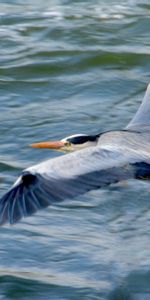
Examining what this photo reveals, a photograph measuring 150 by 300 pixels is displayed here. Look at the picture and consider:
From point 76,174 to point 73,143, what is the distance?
154 centimetres

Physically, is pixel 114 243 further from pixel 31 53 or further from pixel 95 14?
pixel 95 14

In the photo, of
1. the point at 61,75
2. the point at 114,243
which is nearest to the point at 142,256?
the point at 114,243

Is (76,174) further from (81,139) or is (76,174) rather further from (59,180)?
(81,139)

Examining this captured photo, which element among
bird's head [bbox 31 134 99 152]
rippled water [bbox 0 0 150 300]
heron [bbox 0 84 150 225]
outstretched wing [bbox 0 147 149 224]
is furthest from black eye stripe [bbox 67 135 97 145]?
outstretched wing [bbox 0 147 149 224]

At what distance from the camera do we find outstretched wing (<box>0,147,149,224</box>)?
24.0 ft

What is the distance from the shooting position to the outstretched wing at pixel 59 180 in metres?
7.31

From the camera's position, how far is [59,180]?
752 cm

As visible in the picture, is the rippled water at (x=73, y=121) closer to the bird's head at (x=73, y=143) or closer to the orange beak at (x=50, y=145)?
the orange beak at (x=50, y=145)

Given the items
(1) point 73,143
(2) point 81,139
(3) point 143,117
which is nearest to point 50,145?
(1) point 73,143

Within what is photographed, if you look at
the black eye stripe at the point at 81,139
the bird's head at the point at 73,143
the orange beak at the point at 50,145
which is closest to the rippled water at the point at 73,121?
the orange beak at the point at 50,145

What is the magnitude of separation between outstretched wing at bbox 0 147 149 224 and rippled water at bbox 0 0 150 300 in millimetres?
615

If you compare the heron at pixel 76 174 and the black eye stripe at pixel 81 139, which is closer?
the heron at pixel 76 174

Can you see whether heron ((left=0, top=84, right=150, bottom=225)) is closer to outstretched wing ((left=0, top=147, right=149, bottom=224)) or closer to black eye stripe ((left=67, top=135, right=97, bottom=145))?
outstretched wing ((left=0, top=147, right=149, bottom=224))

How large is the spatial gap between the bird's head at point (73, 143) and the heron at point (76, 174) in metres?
0.11
